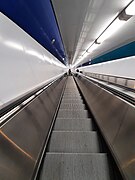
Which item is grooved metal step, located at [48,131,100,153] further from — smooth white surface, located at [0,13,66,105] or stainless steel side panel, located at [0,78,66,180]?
smooth white surface, located at [0,13,66,105]

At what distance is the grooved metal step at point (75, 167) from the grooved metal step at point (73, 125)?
37.5 inches

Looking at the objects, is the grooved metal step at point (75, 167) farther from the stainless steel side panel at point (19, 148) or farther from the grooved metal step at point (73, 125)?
the grooved metal step at point (73, 125)

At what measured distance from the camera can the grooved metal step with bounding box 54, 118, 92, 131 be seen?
107 inches

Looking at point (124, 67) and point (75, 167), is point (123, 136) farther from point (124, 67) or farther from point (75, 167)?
point (124, 67)

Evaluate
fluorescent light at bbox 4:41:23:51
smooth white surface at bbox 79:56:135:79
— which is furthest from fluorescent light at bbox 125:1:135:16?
fluorescent light at bbox 4:41:23:51

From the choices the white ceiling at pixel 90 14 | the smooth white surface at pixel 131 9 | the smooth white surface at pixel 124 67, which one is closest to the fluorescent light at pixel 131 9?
the smooth white surface at pixel 131 9

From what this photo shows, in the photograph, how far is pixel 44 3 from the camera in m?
3.60

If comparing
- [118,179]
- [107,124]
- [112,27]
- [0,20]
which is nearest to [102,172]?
[118,179]

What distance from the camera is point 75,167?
163 centimetres

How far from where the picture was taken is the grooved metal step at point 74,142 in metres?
2.03

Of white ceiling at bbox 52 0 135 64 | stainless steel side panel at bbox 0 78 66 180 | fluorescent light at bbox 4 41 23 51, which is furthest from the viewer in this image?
white ceiling at bbox 52 0 135 64

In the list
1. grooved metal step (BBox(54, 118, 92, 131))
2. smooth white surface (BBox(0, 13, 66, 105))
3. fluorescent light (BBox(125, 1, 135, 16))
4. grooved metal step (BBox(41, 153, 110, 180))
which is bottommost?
grooved metal step (BBox(54, 118, 92, 131))

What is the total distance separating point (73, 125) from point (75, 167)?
1.22 m

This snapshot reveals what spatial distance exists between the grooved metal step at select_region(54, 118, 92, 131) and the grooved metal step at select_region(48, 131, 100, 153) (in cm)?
37
